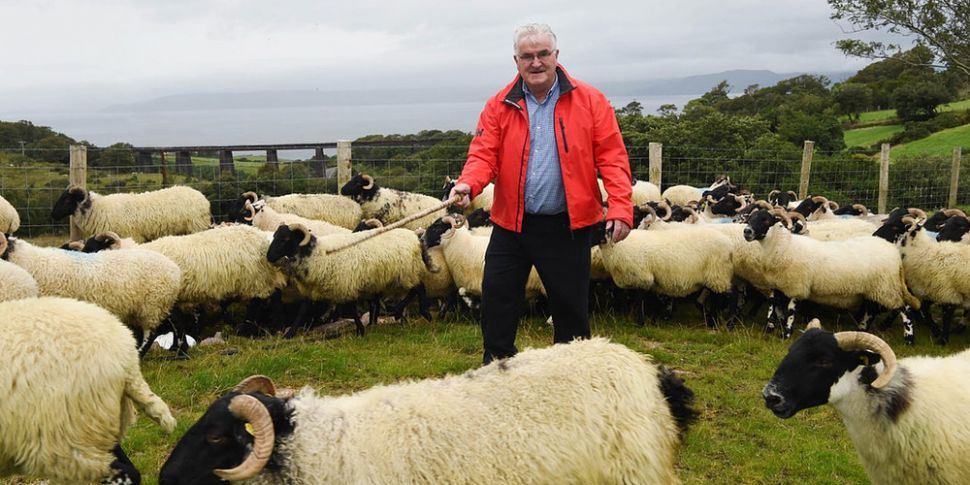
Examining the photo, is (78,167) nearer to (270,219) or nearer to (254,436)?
(270,219)

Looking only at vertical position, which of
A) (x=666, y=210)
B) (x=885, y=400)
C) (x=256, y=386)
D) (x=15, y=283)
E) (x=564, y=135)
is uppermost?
(x=564, y=135)

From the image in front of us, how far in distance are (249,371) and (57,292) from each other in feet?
6.19

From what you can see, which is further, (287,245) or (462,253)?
(462,253)

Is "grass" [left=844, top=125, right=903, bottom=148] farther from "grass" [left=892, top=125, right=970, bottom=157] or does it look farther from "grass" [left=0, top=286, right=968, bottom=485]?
"grass" [left=0, top=286, right=968, bottom=485]

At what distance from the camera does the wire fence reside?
13.9 m

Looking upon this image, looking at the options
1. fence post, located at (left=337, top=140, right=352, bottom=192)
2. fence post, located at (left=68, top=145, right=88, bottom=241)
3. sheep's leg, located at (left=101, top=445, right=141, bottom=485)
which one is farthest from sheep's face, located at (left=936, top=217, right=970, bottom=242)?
fence post, located at (left=68, top=145, right=88, bottom=241)

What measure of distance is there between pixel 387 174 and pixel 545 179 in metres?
11.9

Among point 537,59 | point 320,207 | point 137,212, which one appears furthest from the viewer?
point 320,207

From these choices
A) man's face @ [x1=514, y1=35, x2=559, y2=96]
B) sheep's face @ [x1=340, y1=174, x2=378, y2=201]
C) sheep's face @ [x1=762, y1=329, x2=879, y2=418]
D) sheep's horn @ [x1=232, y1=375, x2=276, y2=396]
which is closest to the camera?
sheep's horn @ [x1=232, y1=375, x2=276, y2=396]

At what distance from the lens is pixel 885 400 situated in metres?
4.12

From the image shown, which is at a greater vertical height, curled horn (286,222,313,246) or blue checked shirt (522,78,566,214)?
blue checked shirt (522,78,566,214)

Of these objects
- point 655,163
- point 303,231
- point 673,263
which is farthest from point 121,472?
point 655,163

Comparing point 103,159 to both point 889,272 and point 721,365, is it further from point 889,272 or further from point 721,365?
point 889,272

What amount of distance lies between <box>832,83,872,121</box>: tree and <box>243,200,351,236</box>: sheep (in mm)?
45314
